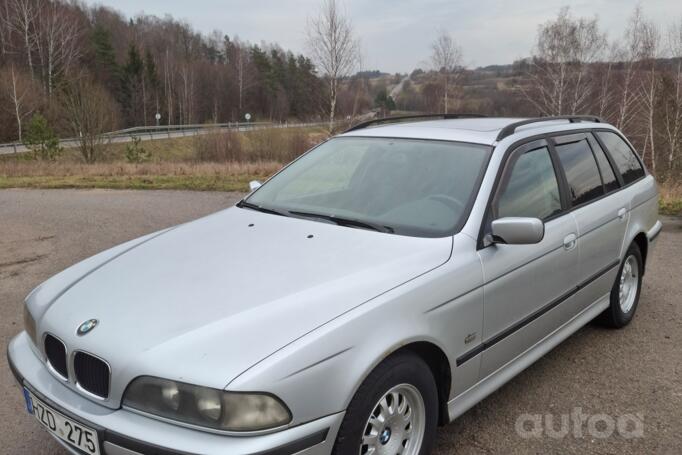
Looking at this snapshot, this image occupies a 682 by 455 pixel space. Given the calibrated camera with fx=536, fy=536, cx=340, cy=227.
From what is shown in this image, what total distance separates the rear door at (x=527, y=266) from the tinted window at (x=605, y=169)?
2.43ft

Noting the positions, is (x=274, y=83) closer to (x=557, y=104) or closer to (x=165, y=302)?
(x=557, y=104)

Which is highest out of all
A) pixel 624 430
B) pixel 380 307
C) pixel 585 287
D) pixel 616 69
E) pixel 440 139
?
pixel 616 69

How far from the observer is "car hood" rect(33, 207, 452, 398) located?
194 cm

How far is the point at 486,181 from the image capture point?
2.93 meters

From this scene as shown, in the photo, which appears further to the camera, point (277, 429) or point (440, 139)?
point (440, 139)

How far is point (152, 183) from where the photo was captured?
13500mm

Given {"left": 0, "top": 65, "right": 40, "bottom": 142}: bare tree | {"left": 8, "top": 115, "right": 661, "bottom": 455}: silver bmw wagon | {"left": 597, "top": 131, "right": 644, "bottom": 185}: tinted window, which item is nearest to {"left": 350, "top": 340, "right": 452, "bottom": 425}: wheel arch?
{"left": 8, "top": 115, "right": 661, "bottom": 455}: silver bmw wagon

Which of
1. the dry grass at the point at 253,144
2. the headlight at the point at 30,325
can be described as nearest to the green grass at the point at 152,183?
the headlight at the point at 30,325

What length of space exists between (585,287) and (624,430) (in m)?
0.97

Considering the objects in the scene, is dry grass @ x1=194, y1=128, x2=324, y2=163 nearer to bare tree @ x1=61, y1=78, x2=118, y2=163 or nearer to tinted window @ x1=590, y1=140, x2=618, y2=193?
bare tree @ x1=61, y1=78, x2=118, y2=163

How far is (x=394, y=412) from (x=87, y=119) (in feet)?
87.0

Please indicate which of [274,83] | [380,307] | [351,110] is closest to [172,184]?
[380,307]

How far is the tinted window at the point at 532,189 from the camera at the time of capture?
3.04 meters

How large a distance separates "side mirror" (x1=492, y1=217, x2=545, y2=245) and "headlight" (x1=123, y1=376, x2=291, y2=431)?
1416mm
